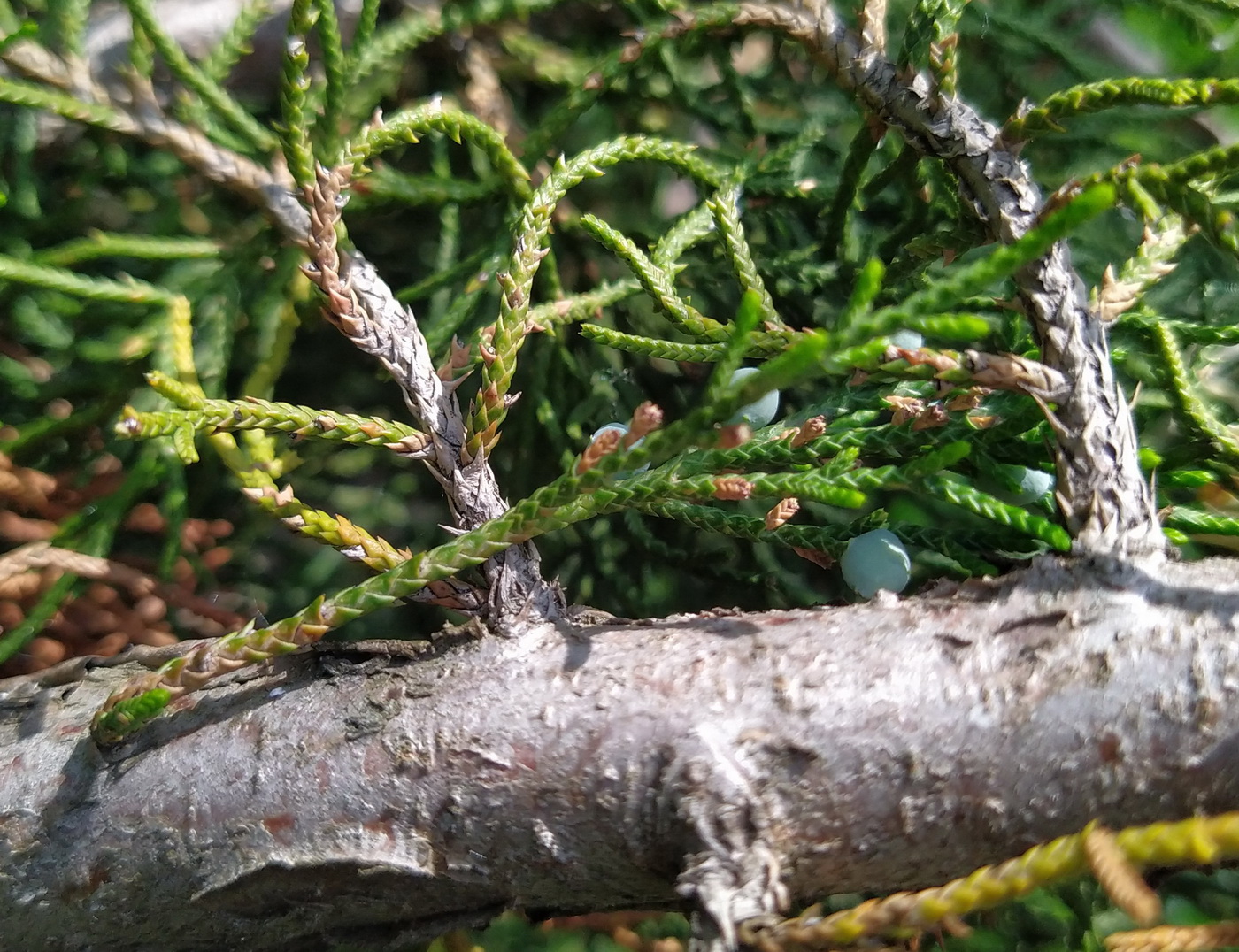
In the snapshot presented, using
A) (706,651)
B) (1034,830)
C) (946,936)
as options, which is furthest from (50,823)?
(946,936)

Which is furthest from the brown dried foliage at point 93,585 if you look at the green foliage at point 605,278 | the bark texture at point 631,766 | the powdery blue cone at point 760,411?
the powdery blue cone at point 760,411

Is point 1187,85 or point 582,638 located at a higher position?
point 1187,85

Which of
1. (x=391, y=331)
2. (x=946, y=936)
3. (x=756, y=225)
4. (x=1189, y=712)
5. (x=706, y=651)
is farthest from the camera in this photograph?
(x=756, y=225)

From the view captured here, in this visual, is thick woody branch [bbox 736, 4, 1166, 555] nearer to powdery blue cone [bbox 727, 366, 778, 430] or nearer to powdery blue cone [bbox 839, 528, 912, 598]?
powdery blue cone [bbox 839, 528, 912, 598]

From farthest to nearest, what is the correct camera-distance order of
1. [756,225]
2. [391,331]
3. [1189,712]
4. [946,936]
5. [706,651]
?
[756,225]
[946,936]
[391,331]
[706,651]
[1189,712]

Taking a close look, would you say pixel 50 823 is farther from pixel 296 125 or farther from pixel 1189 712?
pixel 1189 712

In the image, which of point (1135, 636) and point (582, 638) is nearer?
point (1135, 636)

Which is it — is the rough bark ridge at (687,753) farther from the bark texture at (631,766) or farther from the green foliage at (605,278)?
the green foliage at (605,278)
